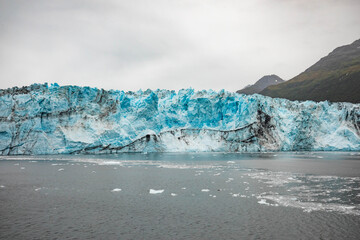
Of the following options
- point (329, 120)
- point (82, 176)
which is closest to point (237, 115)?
point (329, 120)

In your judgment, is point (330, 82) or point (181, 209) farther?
point (330, 82)

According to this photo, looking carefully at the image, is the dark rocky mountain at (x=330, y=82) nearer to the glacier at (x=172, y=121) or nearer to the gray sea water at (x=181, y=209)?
the glacier at (x=172, y=121)

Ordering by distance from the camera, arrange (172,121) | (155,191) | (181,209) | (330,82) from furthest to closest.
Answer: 1. (330,82)
2. (172,121)
3. (155,191)
4. (181,209)

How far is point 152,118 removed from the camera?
53781 mm

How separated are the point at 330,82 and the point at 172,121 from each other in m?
87.1

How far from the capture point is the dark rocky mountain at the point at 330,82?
100 metres

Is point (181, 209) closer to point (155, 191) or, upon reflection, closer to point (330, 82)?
point (155, 191)

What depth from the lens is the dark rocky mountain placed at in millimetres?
100438

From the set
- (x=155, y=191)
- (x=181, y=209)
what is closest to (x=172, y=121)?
(x=155, y=191)

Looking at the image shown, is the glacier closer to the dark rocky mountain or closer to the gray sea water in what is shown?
the gray sea water

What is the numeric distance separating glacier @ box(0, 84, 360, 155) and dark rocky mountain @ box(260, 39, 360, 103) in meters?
40.8

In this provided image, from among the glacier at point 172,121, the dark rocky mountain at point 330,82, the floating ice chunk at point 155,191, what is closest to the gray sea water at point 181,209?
the floating ice chunk at point 155,191

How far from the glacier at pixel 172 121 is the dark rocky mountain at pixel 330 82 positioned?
40.8m

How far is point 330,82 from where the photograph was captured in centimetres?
11569
